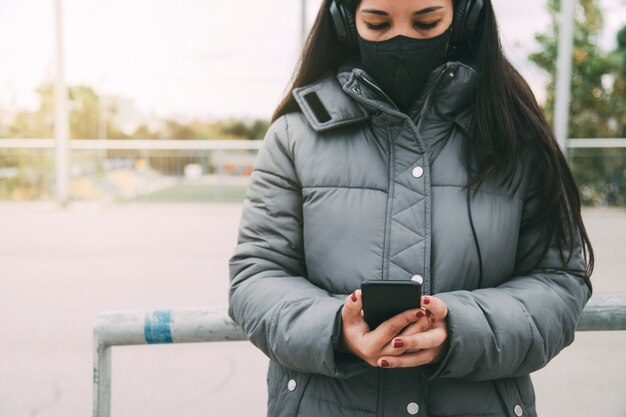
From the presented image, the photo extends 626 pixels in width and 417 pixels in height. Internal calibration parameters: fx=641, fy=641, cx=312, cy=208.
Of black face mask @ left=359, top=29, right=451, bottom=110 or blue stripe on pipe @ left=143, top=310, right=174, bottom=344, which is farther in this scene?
blue stripe on pipe @ left=143, top=310, right=174, bottom=344

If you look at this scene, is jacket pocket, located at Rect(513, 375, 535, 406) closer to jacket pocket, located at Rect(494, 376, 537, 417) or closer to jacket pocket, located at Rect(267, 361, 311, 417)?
jacket pocket, located at Rect(494, 376, 537, 417)

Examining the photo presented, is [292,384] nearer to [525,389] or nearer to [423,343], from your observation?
[423,343]

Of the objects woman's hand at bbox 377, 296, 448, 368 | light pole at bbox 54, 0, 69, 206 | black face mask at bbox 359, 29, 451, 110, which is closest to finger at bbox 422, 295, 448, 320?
woman's hand at bbox 377, 296, 448, 368

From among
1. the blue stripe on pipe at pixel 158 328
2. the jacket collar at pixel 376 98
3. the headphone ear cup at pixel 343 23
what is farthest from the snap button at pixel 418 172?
the blue stripe on pipe at pixel 158 328

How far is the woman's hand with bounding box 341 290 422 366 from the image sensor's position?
112 centimetres

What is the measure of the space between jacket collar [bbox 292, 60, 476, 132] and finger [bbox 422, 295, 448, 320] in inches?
16.1

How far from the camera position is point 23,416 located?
3201 mm

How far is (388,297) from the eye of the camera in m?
1.11

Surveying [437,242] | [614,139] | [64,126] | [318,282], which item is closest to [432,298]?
[437,242]

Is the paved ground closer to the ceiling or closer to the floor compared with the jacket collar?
closer to the floor

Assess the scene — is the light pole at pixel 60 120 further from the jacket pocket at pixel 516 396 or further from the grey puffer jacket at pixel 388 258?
the jacket pocket at pixel 516 396

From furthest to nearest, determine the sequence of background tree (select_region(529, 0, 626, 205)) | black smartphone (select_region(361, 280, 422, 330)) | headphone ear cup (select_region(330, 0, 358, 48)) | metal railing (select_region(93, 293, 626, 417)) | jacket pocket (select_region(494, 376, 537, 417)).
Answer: background tree (select_region(529, 0, 626, 205)) < metal railing (select_region(93, 293, 626, 417)) < headphone ear cup (select_region(330, 0, 358, 48)) < jacket pocket (select_region(494, 376, 537, 417)) < black smartphone (select_region(361, 280, 422, 330))

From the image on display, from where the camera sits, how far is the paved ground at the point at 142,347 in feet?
10.9

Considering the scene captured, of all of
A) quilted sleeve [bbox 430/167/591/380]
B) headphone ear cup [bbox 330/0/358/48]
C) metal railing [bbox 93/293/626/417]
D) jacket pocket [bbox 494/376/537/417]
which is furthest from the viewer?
metal railing [bbox 93/293/626/417]
